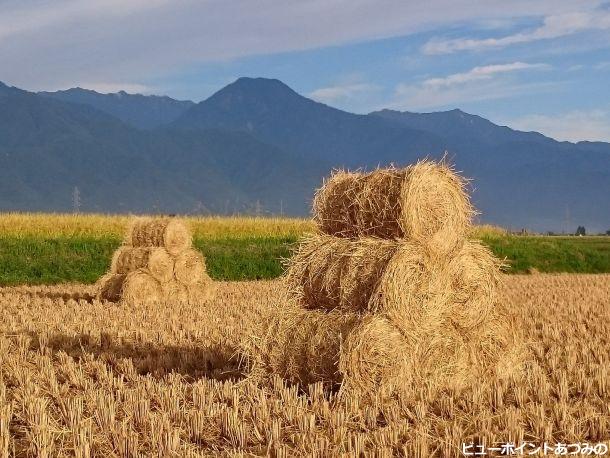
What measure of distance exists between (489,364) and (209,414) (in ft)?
11.5

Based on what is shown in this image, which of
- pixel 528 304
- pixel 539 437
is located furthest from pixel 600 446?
pixel 528 304

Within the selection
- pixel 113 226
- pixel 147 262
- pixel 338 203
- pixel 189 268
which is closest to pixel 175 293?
pixel 189 268

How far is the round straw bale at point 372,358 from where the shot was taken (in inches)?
346

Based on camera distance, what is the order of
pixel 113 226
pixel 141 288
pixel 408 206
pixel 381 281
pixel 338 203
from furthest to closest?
1. pixel 113 226
2. pixel 141 288
3. pixel 338 203
4. pixel 408 206
5. pixel 381 281

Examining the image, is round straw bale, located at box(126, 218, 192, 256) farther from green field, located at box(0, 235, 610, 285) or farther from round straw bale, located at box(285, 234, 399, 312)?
round straw bale, located at box(285, 234, 399, 312)

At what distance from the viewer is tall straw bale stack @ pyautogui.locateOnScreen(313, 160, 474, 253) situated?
9461mm

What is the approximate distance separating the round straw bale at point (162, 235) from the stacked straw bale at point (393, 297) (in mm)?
9509

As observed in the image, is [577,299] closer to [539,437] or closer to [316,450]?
[539,437]

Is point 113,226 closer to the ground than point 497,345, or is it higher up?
higher up

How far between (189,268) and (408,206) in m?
11.1

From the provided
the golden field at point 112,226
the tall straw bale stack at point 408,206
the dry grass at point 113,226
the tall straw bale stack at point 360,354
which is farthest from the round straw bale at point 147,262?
the dry grass at point 113,226

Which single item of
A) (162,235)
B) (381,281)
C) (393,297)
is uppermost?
(162,235)

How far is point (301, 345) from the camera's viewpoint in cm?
950

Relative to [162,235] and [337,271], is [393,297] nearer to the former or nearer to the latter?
[337,271]
